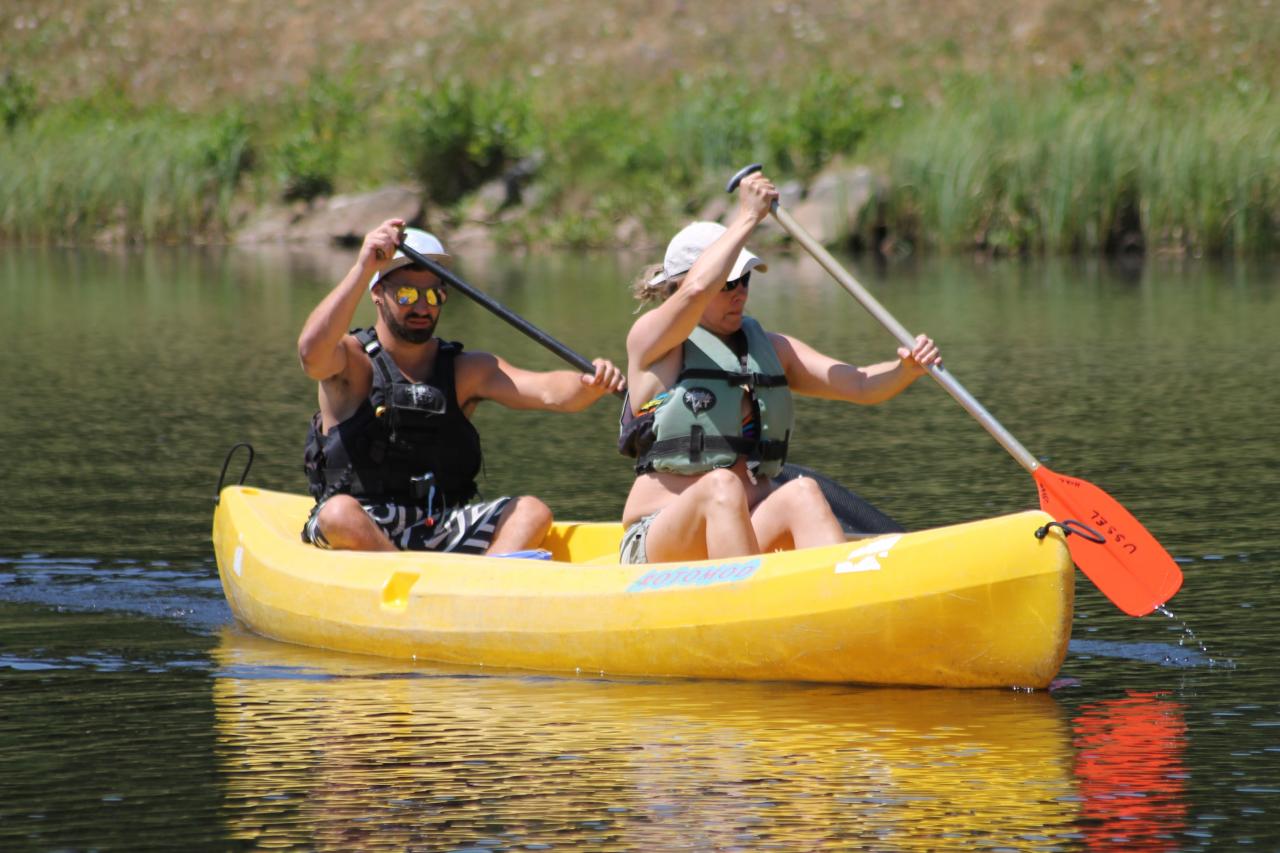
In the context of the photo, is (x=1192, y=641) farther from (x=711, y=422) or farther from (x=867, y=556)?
(x=711, y=422)

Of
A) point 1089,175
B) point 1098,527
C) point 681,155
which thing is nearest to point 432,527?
point 1098,527

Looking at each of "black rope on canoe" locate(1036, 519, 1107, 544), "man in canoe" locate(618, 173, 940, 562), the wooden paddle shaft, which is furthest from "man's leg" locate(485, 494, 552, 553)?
"black rope on canoe" locate(1036, 519, 1107, 544)

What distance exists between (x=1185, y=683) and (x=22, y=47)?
117 ft

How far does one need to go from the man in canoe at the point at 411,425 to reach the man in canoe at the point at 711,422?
1.74 ft

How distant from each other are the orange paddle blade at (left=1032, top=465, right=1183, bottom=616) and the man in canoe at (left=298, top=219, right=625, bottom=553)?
1369mm

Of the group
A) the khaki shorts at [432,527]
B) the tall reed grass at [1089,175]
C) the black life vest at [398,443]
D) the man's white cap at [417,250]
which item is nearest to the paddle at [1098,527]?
the man's white cap at [417,250]

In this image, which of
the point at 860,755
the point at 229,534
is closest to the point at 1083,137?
the point at 229,534

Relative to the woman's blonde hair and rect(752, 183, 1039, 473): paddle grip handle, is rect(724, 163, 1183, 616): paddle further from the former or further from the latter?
the woman's blonde hair

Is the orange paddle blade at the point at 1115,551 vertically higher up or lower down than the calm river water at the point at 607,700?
higher up

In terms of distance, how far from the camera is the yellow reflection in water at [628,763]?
13.9 ft

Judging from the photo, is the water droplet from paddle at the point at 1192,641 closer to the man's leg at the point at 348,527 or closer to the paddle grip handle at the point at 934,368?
the paddle grip handle at the point at 934,368

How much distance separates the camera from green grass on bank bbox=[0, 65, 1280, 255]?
20938 mm

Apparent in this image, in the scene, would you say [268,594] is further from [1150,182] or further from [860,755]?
[1150,182]

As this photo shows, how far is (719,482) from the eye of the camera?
18.1 feet
